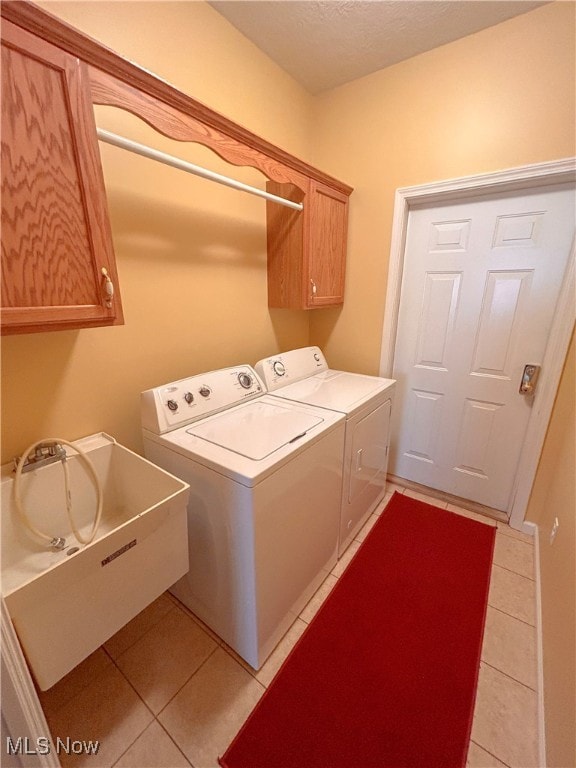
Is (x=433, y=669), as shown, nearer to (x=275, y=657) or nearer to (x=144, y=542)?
(x=275, y=657)

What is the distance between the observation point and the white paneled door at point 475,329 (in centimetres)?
173

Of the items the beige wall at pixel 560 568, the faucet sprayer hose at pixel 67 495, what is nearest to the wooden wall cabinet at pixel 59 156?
the faucet sprayer hose at pixel 67 495

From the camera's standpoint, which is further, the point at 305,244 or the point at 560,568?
the point at 305,244

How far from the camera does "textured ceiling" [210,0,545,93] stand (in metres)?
1.45

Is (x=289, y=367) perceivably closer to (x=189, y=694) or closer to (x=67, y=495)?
(x=67, y=495)

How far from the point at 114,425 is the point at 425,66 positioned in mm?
2555

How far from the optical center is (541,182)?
1617mm

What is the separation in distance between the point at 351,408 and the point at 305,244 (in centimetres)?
100

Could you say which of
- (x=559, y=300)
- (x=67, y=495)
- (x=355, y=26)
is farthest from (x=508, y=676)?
(x=355, y=26)

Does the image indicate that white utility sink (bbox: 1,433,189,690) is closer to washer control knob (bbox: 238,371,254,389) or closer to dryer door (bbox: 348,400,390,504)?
washer control knob (bbox: 238,371,254,389)

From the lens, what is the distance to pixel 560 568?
1.26 m

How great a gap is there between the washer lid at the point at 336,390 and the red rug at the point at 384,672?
94 centimetres

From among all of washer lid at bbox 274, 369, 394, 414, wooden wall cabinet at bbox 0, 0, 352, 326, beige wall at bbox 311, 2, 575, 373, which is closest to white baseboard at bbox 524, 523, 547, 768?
washer lid at bbox 274, 369, 394, 414

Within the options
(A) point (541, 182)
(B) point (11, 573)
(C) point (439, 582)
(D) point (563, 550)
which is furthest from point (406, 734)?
(A) point (541, 182)
